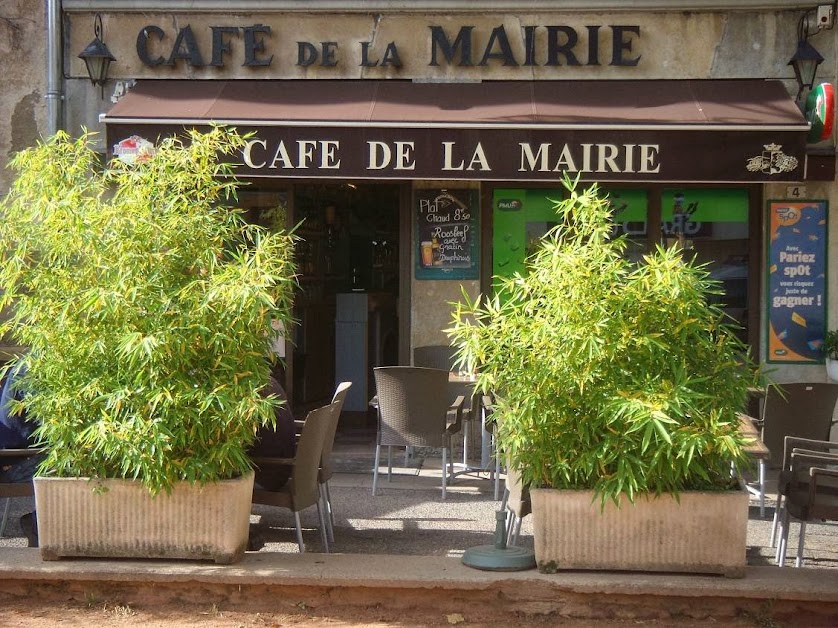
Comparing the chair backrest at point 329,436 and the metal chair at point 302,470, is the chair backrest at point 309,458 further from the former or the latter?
the chair backrest at point 329,436

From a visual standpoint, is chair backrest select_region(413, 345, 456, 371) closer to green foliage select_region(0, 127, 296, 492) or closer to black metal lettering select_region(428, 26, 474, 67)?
black metal lettering select_region(428, 26, 474, 67)

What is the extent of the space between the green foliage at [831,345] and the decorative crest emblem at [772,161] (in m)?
1.63

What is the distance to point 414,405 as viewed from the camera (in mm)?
7707

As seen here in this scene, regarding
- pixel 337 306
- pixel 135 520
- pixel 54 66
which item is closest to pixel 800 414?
pixel 135 520

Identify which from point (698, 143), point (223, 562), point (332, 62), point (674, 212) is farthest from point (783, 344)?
point (223, 562)

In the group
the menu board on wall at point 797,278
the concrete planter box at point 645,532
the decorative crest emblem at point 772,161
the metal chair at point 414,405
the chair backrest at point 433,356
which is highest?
the decorative crest emblem at point 772,161

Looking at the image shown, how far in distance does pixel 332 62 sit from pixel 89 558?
19.9 feet

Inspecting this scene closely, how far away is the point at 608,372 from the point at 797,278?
5447 mm

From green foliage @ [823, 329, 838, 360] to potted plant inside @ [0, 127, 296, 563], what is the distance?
586cm

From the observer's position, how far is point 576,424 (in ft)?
17.0

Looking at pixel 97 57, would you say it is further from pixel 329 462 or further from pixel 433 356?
pixel 329 462

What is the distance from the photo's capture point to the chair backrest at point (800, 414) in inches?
281

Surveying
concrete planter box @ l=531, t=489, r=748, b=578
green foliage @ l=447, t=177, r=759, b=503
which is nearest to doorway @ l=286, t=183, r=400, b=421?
green foliage @ l=447, t=177, r=759, b=503

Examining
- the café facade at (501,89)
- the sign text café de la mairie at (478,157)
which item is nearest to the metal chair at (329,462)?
the sign text café de la mairie at (478,157)
